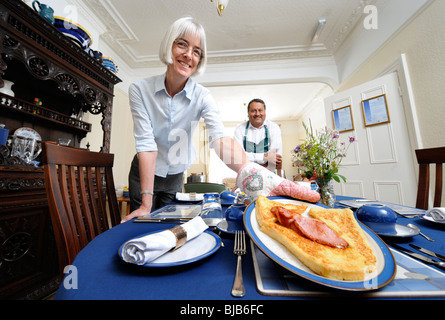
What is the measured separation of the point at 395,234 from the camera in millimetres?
468

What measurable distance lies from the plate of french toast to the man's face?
6.29 feet

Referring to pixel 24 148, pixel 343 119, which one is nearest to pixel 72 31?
pixel 24 148

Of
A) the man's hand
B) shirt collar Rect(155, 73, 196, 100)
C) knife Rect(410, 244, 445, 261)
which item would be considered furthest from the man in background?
knife Rect(410, 244, 445, 261)

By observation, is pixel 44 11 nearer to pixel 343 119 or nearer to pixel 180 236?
pixel 180 236

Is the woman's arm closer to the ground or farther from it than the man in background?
closer to the ground

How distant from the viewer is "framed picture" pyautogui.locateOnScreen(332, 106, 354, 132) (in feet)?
9.79

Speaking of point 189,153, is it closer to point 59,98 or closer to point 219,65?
point 59,98

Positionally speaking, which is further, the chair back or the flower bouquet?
the chair back

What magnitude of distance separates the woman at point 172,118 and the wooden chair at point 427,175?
3.76 ft

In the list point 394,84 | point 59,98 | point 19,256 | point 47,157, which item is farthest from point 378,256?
point 394,84

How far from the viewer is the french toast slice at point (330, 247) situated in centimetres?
26

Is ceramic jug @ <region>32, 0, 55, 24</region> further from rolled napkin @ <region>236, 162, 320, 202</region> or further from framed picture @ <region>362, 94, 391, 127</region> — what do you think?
framed picture @ <region>362, 94, 391, 127</region>

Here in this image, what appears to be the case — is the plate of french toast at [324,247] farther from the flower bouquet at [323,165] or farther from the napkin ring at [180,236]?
the flower bouquet at [323,165]

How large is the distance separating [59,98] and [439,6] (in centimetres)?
420
